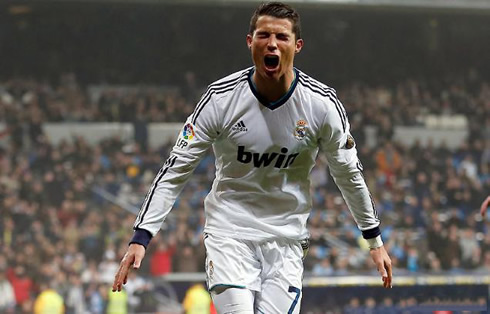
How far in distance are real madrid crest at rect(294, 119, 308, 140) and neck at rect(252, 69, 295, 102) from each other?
0.55 feet

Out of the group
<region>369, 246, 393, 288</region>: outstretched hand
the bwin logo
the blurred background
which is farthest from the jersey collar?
the blurred background

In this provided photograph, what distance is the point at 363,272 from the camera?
647 inches

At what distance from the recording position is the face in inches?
172

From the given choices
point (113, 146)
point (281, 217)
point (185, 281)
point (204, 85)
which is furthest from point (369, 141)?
point (281, 217)

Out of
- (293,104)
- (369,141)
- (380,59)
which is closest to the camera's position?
(293,104)

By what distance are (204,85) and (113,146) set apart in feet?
11.7

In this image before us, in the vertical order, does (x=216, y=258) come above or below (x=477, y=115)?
above

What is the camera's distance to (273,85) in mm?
4488

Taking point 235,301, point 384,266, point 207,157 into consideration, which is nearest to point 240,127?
point 235,301

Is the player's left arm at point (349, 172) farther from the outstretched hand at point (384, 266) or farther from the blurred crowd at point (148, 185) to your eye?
the blurred crowd at point (148, 185)

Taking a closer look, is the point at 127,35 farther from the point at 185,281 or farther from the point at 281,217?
the point at 281,217

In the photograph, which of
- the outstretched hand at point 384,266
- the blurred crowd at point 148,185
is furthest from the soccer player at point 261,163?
the blurred crowd at point 148,185

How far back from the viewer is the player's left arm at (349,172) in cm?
451

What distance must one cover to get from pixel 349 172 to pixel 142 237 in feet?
3.65
